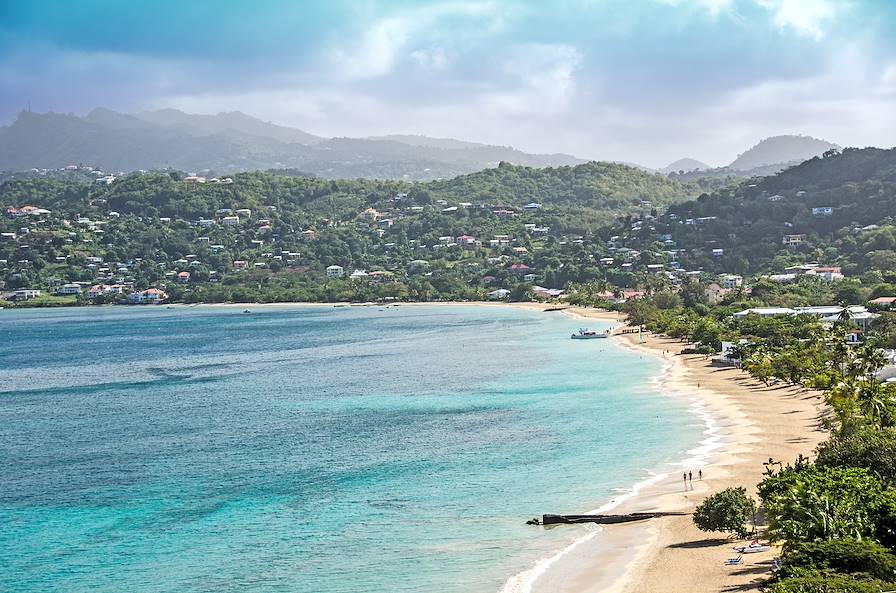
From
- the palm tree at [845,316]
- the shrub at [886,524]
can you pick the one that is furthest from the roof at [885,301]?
the shrub at [886,524]

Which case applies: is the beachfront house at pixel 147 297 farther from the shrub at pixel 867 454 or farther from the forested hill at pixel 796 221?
the shrub at pixel 867 454

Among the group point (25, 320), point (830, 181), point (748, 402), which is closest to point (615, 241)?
point (830, 181)

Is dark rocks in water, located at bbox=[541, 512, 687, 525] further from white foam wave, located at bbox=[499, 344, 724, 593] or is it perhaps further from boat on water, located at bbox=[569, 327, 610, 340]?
boat on water, located at bbox=[569, 327, 610, 340]

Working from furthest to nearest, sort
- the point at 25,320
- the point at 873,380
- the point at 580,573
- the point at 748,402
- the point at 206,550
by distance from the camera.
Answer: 1. the point at 25,320
2. the point at 748,402
3. the point at 873,380
4. the point at 206,550
5. the point at 580,573

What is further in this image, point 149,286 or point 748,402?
point 149,286

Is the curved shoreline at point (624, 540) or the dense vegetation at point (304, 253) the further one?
the dense vegetation at point (304, 253)

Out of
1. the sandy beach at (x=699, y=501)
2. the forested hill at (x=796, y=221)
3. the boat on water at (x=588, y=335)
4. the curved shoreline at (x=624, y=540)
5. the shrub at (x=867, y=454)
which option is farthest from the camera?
the forested hill at (x=796, y=221)

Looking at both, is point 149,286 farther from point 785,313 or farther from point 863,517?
point 863,517

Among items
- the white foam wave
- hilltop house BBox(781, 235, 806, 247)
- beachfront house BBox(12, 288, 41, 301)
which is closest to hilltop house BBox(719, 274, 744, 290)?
hilltop house BBox(781, 235, 806, 247)
